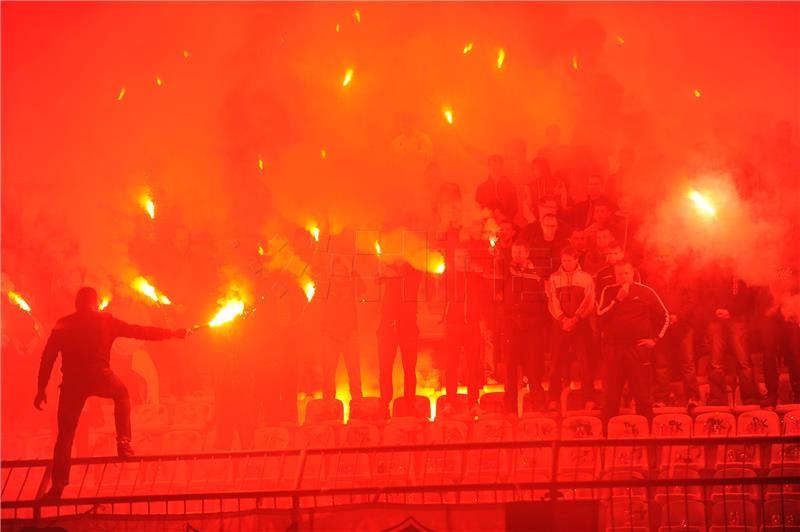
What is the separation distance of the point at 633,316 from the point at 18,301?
27.5 ft

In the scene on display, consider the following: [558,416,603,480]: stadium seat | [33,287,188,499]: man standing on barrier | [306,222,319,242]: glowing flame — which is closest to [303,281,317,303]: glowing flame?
[306,222,319,242]: glowing flame

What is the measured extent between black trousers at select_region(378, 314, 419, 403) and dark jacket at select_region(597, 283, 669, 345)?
2.35 metres

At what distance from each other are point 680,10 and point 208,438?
357 inches

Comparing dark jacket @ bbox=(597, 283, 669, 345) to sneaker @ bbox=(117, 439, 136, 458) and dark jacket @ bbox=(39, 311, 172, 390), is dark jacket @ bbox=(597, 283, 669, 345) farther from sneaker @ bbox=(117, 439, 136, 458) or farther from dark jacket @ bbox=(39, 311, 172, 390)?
dark jacket @ bbox=(39, 311, 172, 390)

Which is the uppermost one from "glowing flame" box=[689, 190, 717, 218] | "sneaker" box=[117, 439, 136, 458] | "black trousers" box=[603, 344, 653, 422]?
"glowing flame" box=[689, 190, 717, 218]

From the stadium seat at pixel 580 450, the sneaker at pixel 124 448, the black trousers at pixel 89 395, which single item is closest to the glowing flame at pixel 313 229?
the black trousers at pixel 89 395

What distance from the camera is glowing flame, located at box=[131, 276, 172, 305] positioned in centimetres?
1116

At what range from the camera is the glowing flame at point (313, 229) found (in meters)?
11.4

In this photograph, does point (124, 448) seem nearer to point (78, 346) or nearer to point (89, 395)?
point (89, 395)

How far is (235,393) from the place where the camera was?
32.1 feet

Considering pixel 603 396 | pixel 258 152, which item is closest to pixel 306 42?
pixel 258 152

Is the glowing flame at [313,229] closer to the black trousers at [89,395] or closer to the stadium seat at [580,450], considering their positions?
the black trousers at [89,395]

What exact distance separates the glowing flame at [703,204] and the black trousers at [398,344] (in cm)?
404

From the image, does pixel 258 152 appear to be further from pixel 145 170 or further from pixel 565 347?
pixel 565 347
